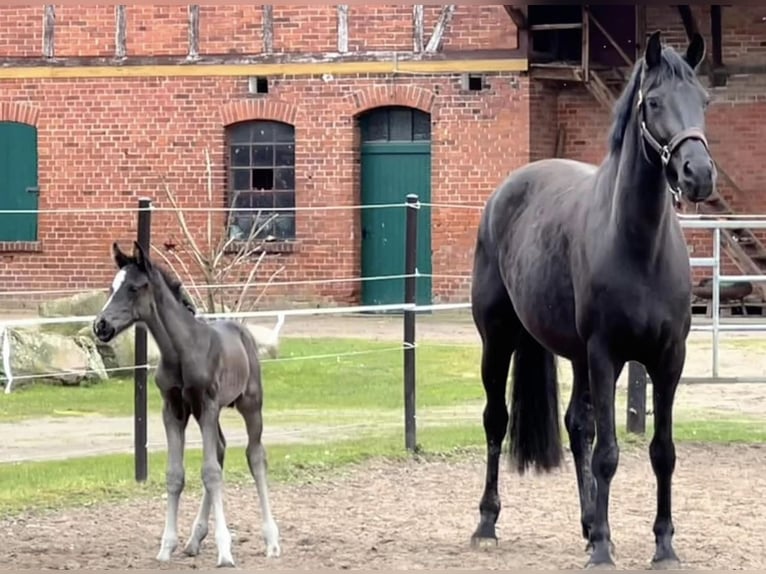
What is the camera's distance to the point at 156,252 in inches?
829

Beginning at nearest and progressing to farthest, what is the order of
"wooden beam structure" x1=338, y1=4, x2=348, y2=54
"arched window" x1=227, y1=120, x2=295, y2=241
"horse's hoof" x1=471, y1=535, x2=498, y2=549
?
"horse's hoof" x1=471, y1=535, x2=498, y2=549 < "wooden beam structure" x1=338, y1=4, x2=348, y2=54 < "arched window" x1=227, y1=120, x2=295, y2=241

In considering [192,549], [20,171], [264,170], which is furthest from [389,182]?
[192,549]

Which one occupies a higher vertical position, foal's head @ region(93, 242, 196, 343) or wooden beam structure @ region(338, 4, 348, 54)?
wooden beam structure @ region(338, 4, 348, 54)

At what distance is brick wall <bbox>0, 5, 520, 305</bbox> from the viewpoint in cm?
2072

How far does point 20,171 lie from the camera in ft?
73.6

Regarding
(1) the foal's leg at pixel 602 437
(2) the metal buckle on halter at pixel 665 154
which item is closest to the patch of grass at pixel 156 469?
(1) the foal's leg at pixel 602 437

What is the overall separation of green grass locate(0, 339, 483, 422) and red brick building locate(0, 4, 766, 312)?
16.9 ft

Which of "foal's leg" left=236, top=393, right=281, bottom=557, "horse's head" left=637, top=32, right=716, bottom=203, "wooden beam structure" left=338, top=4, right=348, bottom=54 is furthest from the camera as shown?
"wooden beam structure" left=338, top=4, right=348, bottom=54

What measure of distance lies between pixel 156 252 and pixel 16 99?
11.5 feet

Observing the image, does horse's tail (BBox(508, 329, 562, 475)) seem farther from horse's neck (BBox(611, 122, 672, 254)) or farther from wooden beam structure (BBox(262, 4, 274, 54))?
wooden beam structure (BBox(262, 4, 274, 54))

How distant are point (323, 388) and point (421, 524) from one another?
223 inches

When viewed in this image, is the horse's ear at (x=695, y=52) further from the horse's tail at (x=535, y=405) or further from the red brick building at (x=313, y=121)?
the red brick building at (x=313, y=121)

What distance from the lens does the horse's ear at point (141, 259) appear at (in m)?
6.33

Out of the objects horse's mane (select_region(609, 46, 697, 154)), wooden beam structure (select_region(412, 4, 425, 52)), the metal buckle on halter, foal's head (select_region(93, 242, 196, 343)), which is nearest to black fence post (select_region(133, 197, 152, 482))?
foal's head (select_region(93, 242, 196, 343))
